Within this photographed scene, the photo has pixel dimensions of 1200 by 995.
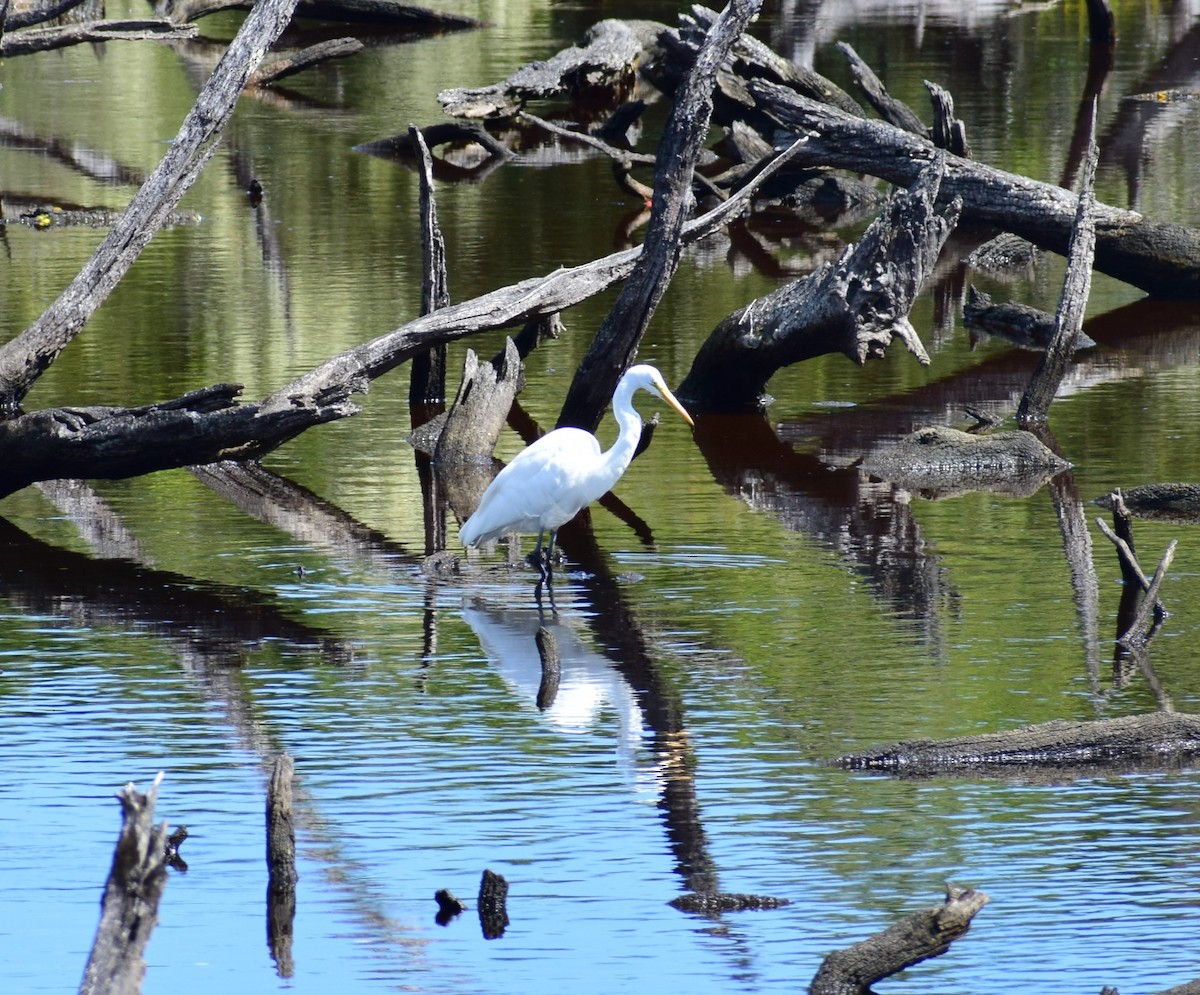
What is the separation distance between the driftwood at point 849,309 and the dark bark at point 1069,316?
98cm

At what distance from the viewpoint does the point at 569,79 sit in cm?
3203

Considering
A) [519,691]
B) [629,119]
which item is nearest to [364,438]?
[519,691]

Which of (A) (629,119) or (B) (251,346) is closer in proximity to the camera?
(B) (251,346)

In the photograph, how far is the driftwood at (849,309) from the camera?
15.2 metres

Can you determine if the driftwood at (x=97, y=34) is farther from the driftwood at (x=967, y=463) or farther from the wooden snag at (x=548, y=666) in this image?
the wooden snag at (x=548, y=666)

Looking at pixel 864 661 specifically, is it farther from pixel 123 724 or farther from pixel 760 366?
pixel 760 366

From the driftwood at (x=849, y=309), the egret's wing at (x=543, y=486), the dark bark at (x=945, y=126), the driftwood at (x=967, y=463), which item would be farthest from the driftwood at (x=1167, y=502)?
the dark bark at (x=945, y=126)

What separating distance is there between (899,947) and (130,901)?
8.81 ft

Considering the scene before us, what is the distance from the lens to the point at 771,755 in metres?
9.36

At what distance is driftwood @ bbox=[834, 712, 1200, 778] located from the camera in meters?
8.95

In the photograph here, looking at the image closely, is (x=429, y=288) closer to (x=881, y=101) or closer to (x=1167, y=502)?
(x=1167, y=502)

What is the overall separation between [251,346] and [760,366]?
494 cm

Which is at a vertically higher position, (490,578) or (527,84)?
(527,84)

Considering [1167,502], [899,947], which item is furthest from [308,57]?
[899,947]
